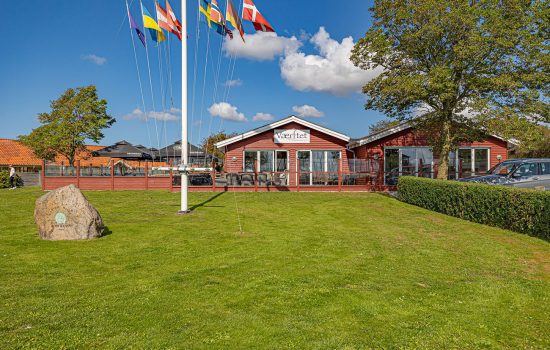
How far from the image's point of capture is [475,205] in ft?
Result: 31.8

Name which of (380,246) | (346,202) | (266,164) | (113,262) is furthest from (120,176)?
(380,246)

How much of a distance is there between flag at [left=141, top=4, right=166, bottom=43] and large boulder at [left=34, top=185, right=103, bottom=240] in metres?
5.66

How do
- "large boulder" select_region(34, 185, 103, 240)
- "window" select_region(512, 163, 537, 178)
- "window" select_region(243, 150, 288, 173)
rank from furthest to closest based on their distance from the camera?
"window" select_region(243, 150, 288, 173) < "window" select_region(512, 163, 537, 178) < "large boulder" select_region(34, 185, 103, 240)

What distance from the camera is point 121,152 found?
2141 cm

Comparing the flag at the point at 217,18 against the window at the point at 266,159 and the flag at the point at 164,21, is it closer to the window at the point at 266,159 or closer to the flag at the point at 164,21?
the flag at the point at 164,21

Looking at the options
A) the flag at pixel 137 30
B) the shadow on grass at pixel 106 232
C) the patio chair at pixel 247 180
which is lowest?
the shadow on grass at pixel 106 232

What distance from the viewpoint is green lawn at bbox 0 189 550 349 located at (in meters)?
3.18

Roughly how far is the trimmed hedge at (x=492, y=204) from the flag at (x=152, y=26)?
402 inches

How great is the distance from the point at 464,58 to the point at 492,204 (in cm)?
719

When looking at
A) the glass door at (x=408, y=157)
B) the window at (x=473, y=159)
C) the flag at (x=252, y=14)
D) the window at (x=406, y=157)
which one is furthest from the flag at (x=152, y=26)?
the window at (x=473, y=159)

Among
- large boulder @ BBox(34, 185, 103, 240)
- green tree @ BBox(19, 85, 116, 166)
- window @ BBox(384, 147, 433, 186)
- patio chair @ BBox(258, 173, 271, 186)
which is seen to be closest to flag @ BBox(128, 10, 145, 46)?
large boulder @ BBox(34, 185, 103, 240)

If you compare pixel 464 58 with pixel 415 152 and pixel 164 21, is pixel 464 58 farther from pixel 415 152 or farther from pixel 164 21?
pixel 164 21

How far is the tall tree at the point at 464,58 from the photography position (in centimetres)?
1304

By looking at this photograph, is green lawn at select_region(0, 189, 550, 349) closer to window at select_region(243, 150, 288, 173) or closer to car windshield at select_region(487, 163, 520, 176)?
car windshield at select_region(487, 163, 520, 176)
